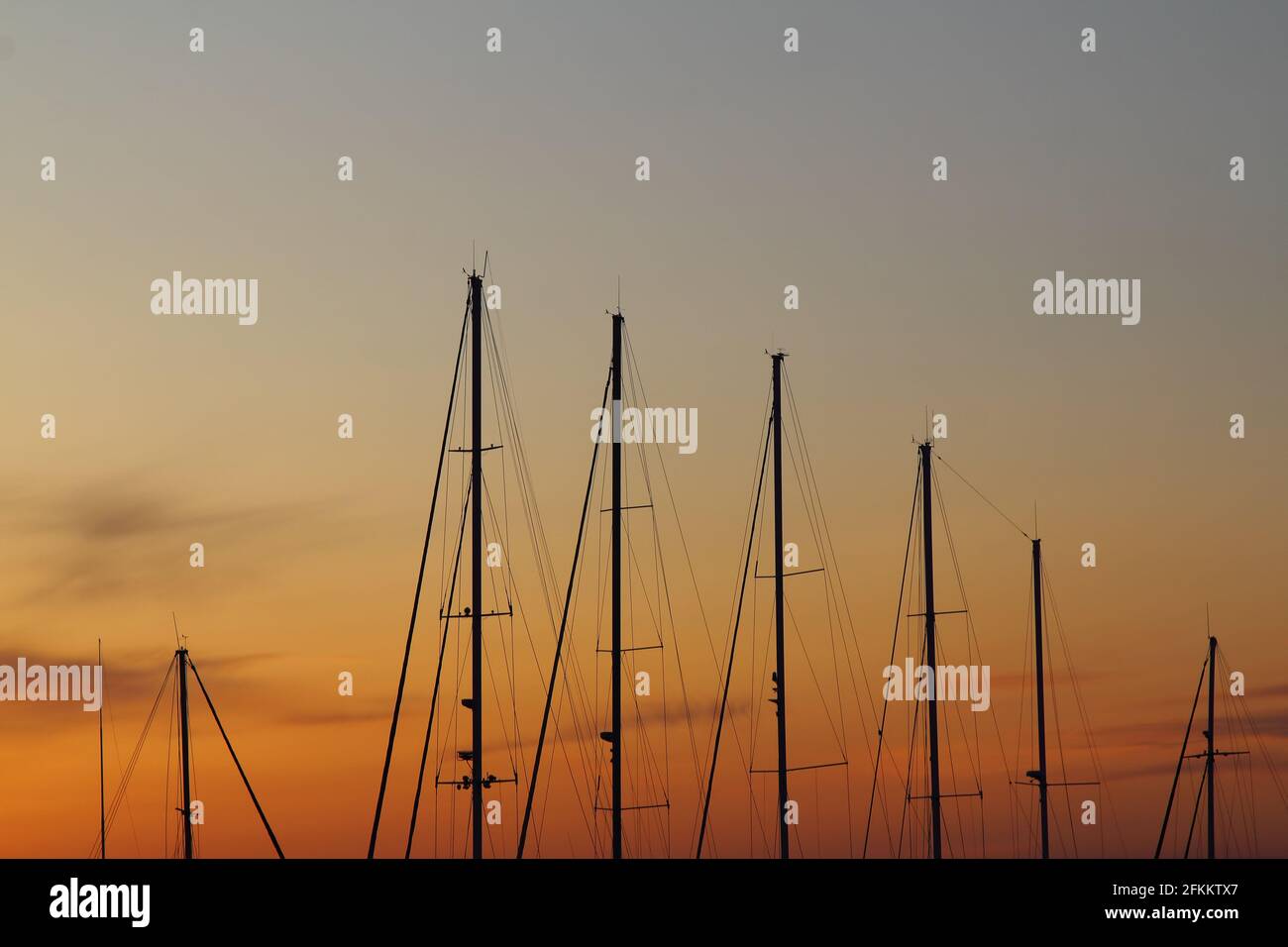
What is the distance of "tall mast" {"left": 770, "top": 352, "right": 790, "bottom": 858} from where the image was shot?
72250mm

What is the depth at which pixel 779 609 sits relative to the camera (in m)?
74.1

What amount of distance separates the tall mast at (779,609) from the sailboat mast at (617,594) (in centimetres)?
733

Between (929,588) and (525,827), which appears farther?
(929,588)

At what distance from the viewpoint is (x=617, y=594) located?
6862 centimetres

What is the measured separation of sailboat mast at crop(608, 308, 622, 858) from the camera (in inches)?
2616

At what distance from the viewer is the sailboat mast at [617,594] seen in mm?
66438

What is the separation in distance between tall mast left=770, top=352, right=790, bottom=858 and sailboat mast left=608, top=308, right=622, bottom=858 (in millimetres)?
7326

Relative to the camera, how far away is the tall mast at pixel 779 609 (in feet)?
237

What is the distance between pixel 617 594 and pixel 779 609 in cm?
785
